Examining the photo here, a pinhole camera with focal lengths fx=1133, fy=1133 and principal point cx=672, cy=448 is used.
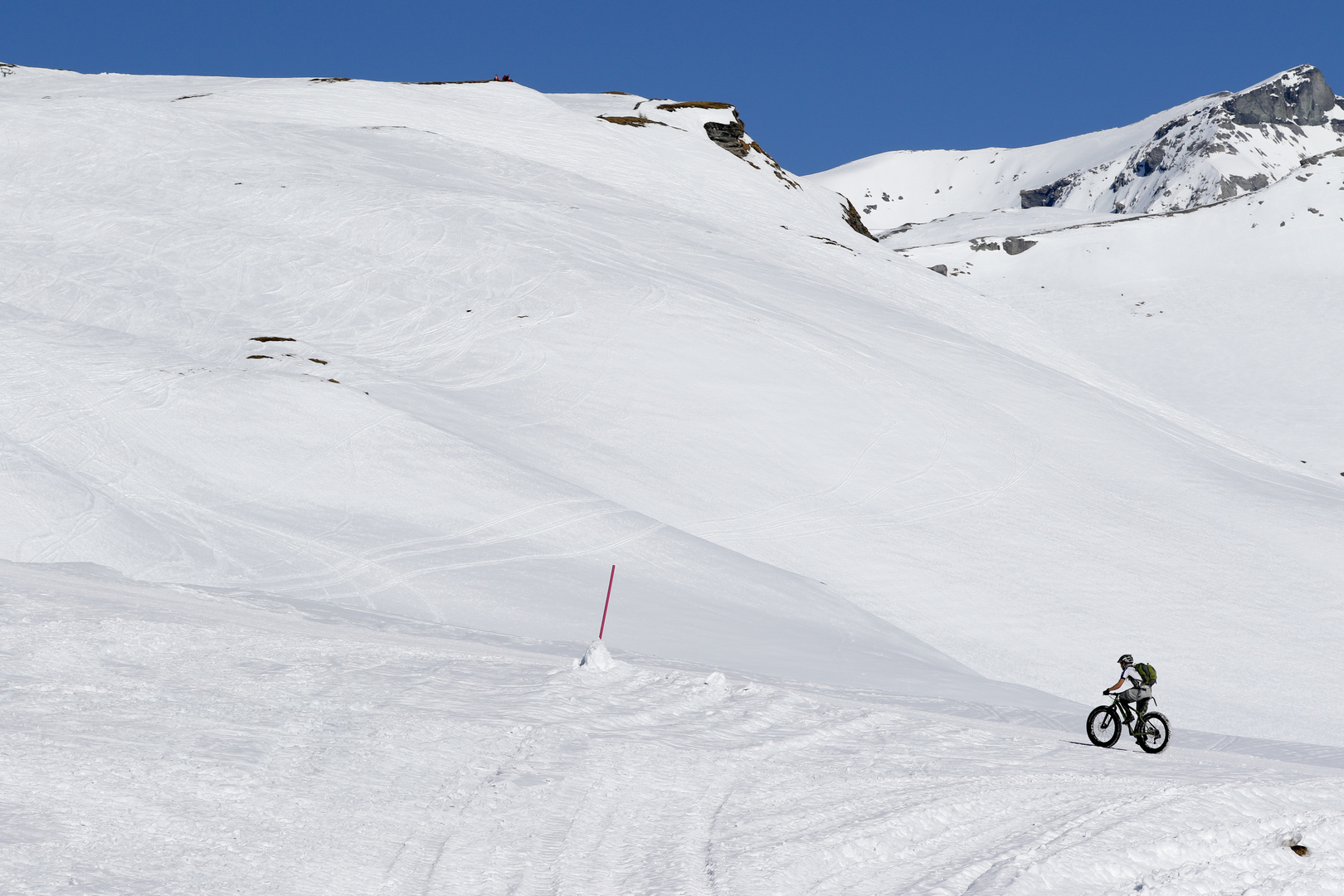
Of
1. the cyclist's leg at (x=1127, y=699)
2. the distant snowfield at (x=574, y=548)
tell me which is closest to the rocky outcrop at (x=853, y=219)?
the distant snowfield at (x=574, y=548)

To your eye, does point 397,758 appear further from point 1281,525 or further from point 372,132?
point 372,132

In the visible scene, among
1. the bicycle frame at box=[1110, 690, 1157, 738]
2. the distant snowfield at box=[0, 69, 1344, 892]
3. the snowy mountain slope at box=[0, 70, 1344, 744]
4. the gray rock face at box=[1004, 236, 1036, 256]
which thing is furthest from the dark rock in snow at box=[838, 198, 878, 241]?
the bicycle frame at box=[1110, 690, 1157, 738]

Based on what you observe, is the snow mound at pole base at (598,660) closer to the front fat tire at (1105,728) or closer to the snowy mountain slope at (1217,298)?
the front fat tire at (1105,728)

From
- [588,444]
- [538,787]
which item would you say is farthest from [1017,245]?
[538,787]

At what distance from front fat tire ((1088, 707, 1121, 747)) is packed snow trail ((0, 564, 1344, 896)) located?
319 millimetres

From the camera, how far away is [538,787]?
7.70 meters

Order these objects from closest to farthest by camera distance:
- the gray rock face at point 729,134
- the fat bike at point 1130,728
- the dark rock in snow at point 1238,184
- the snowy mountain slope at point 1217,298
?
the fat bike at point 1130,728
the snowy mountain slope at point 1217,298
the gray rock face at point 729,134
the dark rock in snow at point 1238,184

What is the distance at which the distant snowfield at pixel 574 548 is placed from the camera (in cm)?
740

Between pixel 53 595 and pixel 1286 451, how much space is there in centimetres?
4599

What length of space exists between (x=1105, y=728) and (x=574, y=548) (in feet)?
29.6

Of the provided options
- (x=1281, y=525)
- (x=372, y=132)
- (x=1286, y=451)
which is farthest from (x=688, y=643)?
(x=1286, y=451)

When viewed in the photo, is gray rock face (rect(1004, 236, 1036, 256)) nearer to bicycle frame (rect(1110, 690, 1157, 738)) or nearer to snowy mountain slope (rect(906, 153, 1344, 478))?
snowy mountain slope (rect(906, 153, 1344, 478))

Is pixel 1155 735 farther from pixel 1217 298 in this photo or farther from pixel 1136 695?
pixel 1217 298

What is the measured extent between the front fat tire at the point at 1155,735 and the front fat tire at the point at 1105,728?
233 mm
